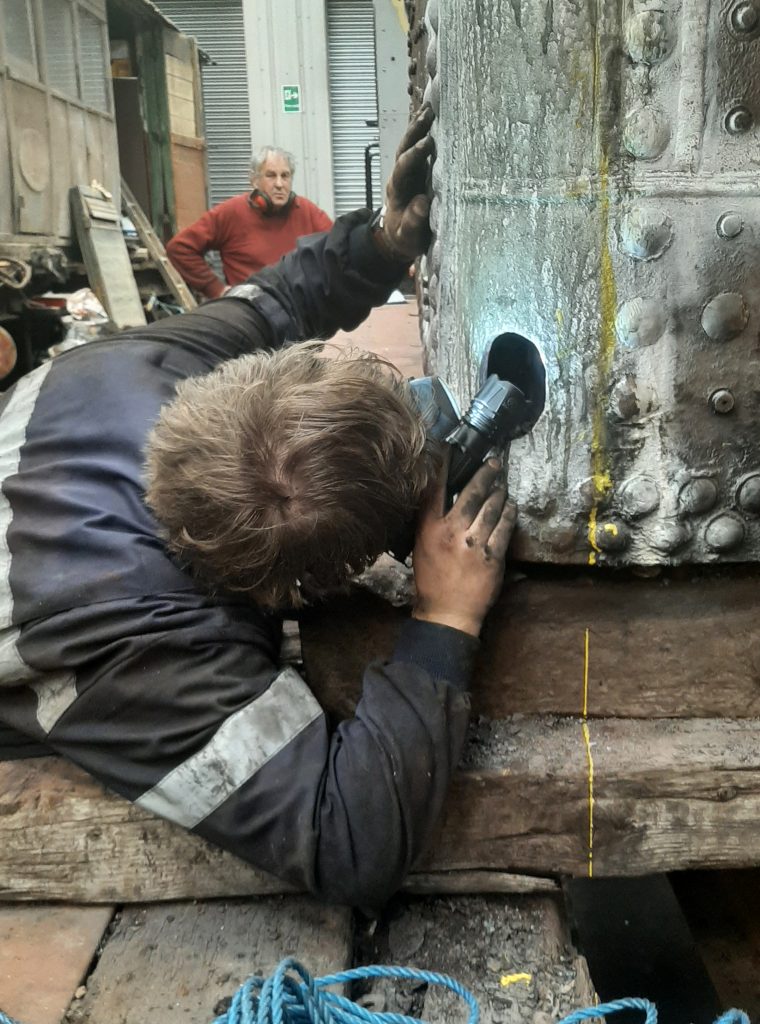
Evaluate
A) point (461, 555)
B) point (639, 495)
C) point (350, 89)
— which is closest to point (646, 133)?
point (639, 495)

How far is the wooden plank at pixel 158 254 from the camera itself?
821 cm

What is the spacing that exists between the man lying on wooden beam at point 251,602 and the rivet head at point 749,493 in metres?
0.33

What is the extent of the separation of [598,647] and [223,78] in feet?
37.9

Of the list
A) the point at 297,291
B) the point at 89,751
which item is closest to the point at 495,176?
the point at 297,291

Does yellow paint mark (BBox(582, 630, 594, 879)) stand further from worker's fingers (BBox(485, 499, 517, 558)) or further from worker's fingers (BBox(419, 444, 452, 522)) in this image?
worker's fingers (BBox(419, 444, 452, 522))

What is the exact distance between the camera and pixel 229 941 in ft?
4.25

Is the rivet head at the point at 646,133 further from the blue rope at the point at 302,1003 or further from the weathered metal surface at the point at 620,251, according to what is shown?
the blue rope at the point at 302,1003

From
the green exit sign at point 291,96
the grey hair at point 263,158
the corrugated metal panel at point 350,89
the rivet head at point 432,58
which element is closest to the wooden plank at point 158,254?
the green exit sign at point 291,96

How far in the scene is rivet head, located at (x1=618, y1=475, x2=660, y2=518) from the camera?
131 cm

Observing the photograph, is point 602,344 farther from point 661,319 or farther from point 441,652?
point 441,652

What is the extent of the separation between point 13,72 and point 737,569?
736 cm

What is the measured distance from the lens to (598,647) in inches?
55.9

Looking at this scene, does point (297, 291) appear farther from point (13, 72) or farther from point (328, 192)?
point (328, 192)

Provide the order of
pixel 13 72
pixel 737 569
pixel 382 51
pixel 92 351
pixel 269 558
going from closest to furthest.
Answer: pixel 269 558
pixel 737 569
pixel 92 351
pixel 382 51
pixel 13 72
